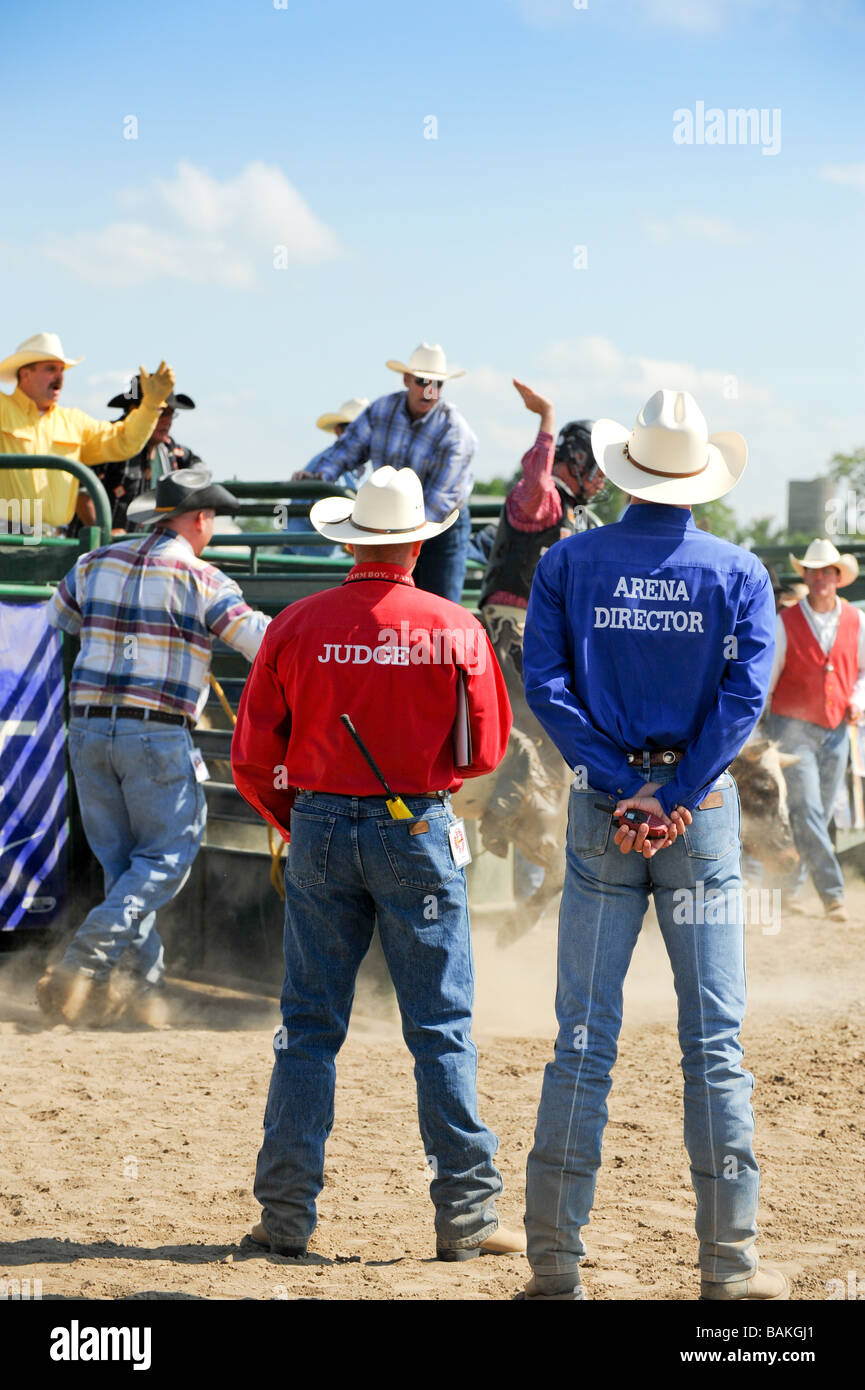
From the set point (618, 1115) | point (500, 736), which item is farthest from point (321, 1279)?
point (618, 1115)

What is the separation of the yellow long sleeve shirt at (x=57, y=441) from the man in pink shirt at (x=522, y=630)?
2.03 meters

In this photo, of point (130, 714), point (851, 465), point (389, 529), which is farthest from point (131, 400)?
point (851, 465)

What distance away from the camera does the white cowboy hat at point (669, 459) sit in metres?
3.71

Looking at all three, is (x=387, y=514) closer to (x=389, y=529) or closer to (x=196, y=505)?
(x=389, y=529)

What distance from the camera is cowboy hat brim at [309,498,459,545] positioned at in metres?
4.08

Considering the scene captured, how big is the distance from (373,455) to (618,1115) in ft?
12.8

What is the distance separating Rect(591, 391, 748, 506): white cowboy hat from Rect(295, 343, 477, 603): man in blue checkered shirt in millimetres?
3622

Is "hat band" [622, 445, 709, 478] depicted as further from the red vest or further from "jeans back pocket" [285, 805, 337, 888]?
the red vest

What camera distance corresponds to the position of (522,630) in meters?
7.30

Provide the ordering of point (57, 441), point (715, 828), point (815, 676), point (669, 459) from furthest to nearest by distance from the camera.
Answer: point (815, 676) < point (57, 441) < point (669, 459) < point (715, 828)

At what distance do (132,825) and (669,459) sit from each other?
359 centimetres

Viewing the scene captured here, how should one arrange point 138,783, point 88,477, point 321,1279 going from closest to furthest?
point 321,1279
point 138,783
point 88,477
